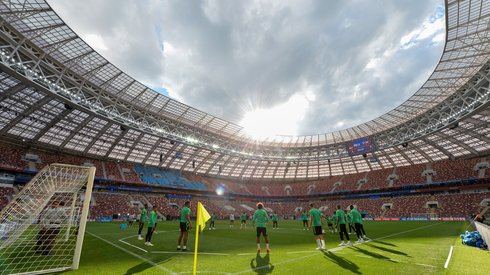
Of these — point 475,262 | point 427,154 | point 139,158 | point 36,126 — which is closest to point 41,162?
point 36,126

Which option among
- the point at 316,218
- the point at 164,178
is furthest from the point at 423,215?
the point at 164,178

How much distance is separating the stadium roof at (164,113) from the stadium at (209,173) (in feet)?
0.56

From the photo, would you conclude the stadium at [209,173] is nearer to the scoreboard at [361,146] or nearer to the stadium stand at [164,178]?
the scoreboard at [361,146]

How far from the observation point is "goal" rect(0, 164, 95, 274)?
685 centimetres

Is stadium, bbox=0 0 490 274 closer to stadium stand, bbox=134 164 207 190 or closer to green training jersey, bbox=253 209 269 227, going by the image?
green training jersey, bbox=253 209 269 227

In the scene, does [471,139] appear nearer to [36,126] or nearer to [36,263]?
[36,263]

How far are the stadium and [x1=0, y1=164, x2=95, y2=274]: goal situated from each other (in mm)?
67

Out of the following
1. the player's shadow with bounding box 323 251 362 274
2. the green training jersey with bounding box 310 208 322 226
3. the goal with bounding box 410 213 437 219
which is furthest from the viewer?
the goal with bounding box 410 213 437 219

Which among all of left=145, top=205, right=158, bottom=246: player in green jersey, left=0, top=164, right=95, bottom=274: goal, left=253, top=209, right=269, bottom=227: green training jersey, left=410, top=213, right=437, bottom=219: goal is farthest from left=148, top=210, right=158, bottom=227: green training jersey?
left=410, top=213, right=437, bottom=219: goal

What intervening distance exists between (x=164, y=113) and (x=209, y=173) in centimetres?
2890

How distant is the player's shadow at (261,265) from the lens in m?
6.31

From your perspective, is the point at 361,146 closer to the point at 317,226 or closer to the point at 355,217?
the point at 355,217

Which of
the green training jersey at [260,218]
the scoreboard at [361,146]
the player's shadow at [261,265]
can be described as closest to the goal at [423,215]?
the scoreboard at [361,146]

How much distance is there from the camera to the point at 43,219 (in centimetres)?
783
